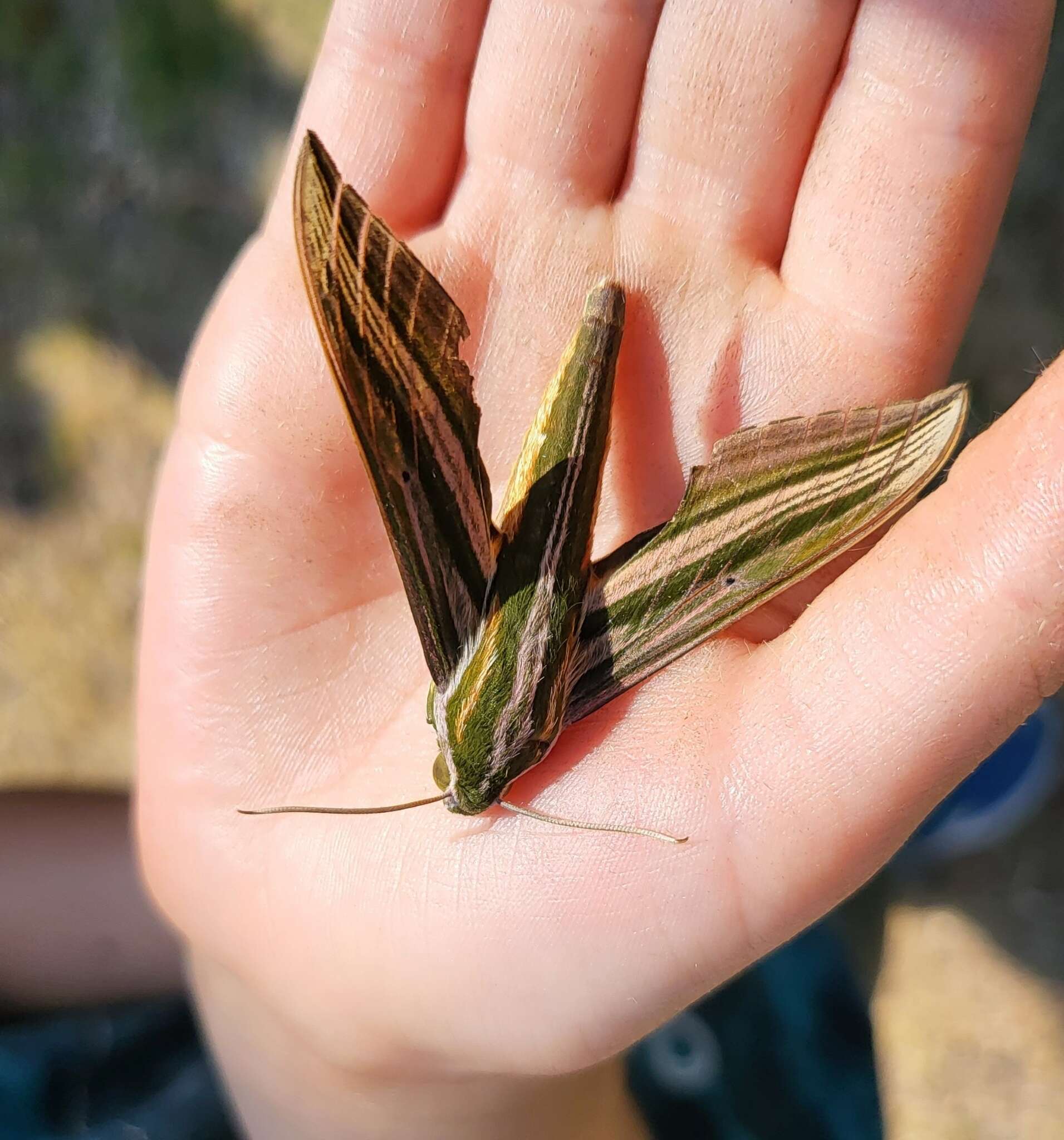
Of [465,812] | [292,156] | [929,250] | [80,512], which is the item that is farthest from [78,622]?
[929,250]

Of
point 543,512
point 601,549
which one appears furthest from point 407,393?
point 601,549

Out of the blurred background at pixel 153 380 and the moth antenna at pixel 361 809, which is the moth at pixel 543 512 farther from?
the blurred background at pixel 153 380

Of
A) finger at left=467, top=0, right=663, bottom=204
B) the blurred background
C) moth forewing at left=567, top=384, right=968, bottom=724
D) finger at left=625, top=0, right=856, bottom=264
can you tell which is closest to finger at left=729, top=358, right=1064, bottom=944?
moth forewing at left=567, top=384, right=968, bottom=724

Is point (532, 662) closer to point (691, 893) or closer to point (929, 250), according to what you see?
point (691, 893)

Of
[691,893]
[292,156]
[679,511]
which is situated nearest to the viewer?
[691,893]

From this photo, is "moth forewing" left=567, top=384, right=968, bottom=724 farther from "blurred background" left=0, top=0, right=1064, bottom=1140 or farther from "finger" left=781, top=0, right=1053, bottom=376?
"blurred background" left=0, top=0, right=1064, bottom=1140

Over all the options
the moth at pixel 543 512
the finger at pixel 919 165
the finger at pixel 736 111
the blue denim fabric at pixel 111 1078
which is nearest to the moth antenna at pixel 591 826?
the moth at pixel 543 512

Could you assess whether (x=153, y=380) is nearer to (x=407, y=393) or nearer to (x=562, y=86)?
(x=562, y=86)
